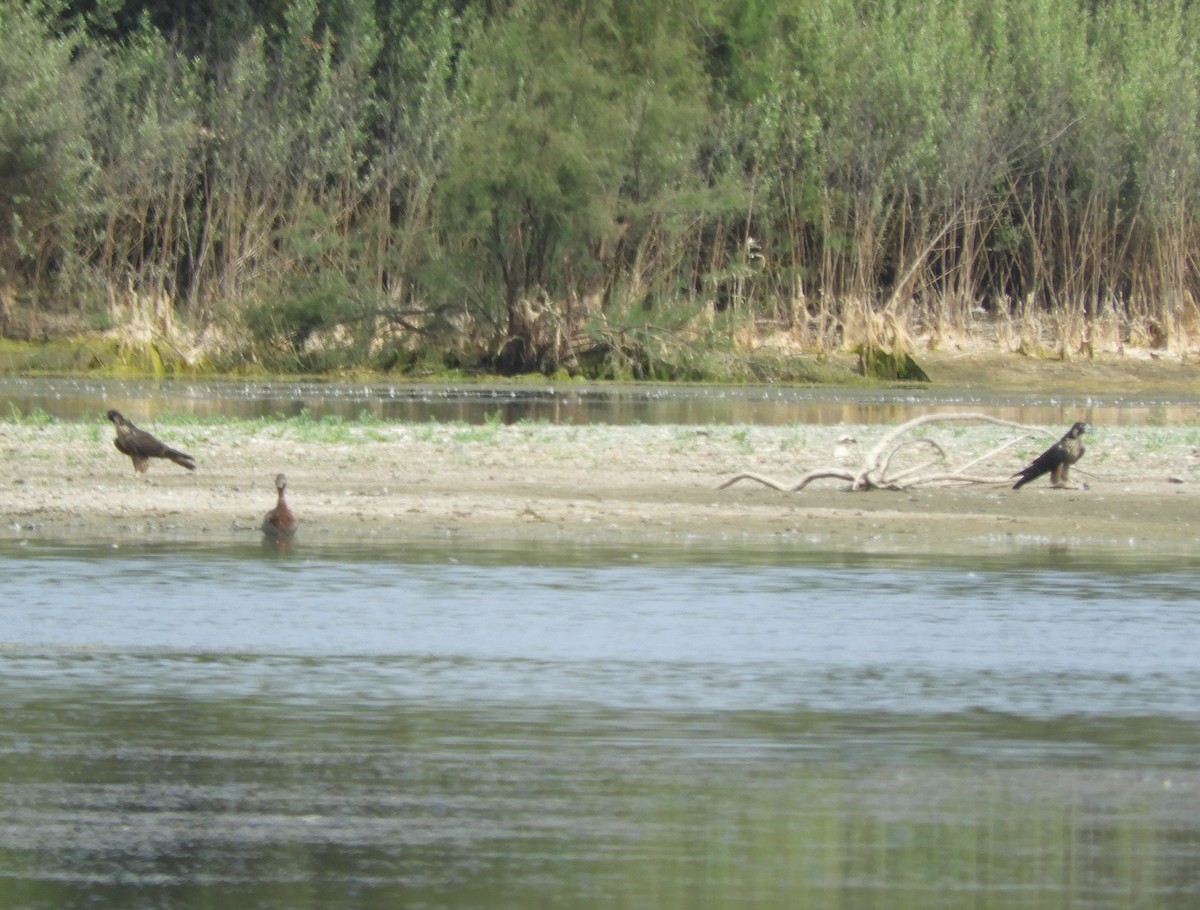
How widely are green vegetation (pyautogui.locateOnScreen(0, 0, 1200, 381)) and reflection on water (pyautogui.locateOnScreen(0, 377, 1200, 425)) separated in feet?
8.74

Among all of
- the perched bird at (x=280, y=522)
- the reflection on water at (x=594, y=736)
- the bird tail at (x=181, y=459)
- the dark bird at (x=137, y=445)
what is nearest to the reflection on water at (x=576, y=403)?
the bird tail at (x=181, y=459)

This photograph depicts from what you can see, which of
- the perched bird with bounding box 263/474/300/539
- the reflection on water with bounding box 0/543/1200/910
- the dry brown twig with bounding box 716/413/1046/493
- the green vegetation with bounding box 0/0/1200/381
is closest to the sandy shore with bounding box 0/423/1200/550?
the dry brown twig with bounding box 716/413/1046/493

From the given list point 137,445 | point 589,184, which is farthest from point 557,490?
point 589,184

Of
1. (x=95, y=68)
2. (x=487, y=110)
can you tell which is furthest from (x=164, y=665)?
(x=95, y=68)

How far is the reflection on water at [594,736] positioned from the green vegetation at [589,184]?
23.6m

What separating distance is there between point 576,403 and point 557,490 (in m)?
12.2

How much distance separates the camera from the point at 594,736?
26.1ft

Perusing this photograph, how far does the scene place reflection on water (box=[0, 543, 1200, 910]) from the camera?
19.7 ft

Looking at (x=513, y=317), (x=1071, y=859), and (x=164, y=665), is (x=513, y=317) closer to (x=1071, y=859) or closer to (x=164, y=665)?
(x=164, y=665)

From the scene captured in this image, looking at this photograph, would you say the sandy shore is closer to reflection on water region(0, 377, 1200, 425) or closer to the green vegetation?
reflection on water region(0, 377, 1200, 425)

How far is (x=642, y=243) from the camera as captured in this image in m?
37.8

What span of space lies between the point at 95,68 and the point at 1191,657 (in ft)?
104

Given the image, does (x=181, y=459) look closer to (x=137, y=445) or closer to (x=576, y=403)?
(x=137, y=445)

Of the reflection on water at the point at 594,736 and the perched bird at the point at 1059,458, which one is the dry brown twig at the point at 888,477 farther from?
the reflection on water at the point at 594,736
